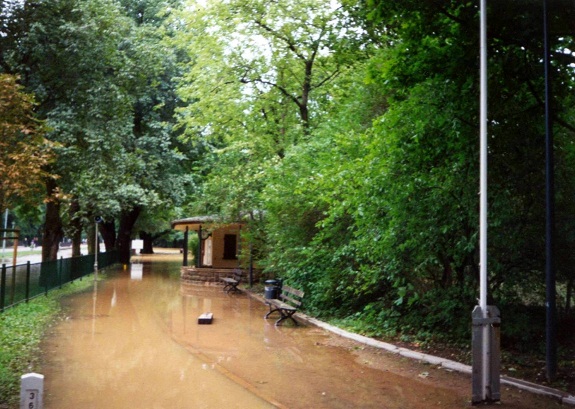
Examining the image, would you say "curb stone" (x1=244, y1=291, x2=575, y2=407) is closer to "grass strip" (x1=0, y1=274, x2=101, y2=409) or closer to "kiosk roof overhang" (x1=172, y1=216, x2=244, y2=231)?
"grass strip" (x1=0, y1=274, x2=101, y2=409)

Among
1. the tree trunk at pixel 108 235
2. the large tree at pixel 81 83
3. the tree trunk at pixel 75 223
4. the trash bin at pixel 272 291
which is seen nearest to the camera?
the trash bin at pixel 272 291

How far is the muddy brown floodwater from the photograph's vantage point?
7.46 metres

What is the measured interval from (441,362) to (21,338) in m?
8.23

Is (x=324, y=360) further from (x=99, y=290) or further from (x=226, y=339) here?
(x=99, y=290)

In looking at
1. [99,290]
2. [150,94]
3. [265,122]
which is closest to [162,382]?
[99,290]

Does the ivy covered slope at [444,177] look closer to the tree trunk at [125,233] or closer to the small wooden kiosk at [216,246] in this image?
the small wooden kiosk at [216,246]

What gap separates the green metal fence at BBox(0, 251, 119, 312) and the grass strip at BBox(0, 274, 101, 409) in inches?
11.4

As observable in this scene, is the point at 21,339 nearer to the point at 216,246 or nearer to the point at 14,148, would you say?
the point at 14,148

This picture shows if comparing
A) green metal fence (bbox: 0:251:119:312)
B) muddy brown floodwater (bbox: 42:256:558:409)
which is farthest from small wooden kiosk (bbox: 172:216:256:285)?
muddy brown floodwater (bbox: 42:256:558:409)

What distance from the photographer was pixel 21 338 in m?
11.4

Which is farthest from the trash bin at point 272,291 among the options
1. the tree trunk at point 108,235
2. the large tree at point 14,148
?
the tree trunk at point 108,235

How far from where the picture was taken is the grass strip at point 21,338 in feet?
25.1

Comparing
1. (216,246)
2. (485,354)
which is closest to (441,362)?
(485,354)

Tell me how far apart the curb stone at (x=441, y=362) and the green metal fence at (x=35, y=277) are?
7931 millimetres
